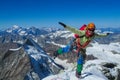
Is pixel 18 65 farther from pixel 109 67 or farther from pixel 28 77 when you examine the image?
pixel 109 67

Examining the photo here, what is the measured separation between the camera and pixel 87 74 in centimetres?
2242

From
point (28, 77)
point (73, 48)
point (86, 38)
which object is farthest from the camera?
point (28, 77)

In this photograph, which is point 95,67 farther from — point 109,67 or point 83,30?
point 83,30

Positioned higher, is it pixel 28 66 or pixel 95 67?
pixel 95 67

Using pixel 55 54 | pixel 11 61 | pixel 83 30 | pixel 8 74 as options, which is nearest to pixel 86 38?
pixel 83 30

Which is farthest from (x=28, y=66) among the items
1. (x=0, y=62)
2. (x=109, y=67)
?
(x=109, y=67)

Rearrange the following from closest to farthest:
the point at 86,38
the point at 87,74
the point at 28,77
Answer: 1. the point at 86,38
2. the point at 87,74
3. the point at 28,77

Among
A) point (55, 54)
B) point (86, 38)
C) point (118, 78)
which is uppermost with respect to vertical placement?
point (86, 38)

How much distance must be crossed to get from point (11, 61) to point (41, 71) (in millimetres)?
25887

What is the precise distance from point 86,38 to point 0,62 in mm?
178768

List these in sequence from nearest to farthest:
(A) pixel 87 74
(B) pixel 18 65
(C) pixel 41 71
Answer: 1. (A) pixel 87 74
2. (B) pixel 18 65
3. (C) pixel 41 71

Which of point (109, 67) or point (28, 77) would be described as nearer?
point (109, 67)

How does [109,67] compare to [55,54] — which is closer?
[55,54]

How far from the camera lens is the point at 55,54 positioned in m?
21.2
